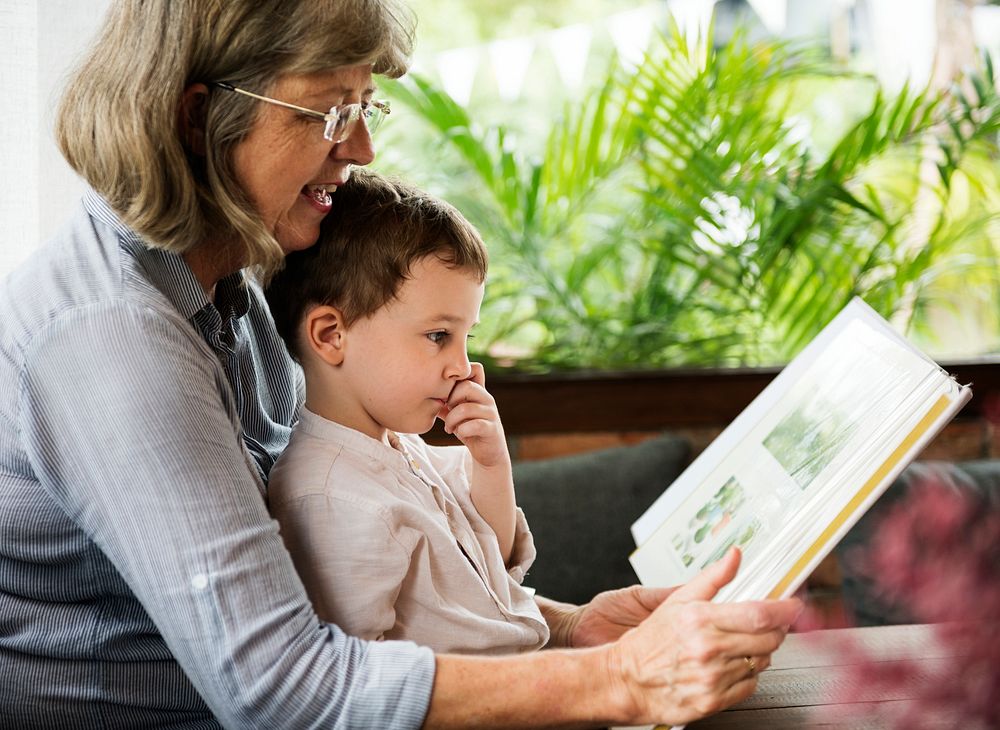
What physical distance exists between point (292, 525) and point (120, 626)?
0.70 ft

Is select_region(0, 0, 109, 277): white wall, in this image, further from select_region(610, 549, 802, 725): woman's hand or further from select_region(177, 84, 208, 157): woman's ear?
select_region(610, 549, 802, 725): woman's hand

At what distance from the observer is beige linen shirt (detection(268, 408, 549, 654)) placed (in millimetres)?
1181

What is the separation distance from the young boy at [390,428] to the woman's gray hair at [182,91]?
0.52 ft

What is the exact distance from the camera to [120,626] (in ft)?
3.87

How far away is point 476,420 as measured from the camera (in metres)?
1.44

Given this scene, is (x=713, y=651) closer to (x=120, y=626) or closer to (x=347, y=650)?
(x=347, y=650)

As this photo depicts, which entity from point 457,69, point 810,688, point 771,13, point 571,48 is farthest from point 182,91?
point 771,13

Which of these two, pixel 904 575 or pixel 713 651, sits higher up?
pixel 904 575

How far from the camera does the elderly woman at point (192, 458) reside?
1022 millimetres

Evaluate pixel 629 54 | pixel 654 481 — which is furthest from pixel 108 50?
pixel 629 54

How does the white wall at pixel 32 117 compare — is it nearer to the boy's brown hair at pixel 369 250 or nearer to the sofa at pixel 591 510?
the boy's brown hair at pixel 369 250

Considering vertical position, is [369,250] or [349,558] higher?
[369,250]

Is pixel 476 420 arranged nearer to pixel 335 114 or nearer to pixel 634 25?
pixel 335 114

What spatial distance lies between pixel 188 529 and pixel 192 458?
68 mm
